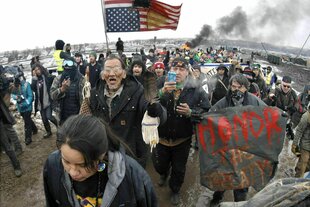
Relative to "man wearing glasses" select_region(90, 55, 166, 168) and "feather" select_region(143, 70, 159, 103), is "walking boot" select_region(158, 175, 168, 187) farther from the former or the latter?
"feather" select_region(143, 70, 159, 103)

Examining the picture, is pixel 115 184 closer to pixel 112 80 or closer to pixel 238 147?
pixel 112 80

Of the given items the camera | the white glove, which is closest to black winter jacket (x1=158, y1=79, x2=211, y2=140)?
the white glove

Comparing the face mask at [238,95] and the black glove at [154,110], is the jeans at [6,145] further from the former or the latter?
the face mask at [238,95]

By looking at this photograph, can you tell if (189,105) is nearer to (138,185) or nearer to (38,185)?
(138,185)

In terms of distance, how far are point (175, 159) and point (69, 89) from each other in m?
2.69

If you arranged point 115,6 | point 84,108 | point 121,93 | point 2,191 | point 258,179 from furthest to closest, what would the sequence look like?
1. point 115,6
2. point 2,191
3. point 258,179
4. point 84,108
5. point 121,93

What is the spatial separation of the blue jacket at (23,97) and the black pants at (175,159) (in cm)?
348

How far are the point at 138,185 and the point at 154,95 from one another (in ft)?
5.21

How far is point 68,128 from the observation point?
1.47 metres

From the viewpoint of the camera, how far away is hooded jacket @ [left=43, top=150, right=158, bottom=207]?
5.26 feet

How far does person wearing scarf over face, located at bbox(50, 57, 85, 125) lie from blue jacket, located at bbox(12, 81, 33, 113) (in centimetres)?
111

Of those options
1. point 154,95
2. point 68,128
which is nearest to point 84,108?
point 154,95

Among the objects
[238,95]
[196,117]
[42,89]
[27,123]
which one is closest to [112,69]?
[196,117]

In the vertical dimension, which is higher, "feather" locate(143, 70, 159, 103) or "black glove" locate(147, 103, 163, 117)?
"feather" locate(143, 70, 159, 103)
